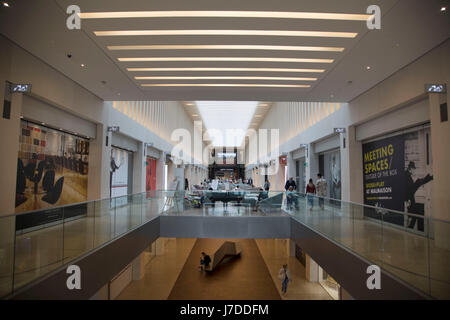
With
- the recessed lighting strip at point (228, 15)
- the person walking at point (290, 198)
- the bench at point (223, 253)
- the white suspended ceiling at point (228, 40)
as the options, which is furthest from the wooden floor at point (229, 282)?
the recessed lighting strip at point (228, 15)

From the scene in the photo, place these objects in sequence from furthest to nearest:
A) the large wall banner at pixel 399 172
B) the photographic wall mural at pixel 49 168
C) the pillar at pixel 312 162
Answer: the pillar at pixel 312 162
the large wall banner at pixel 399 172
the photographic wall mural at pixel 49 168

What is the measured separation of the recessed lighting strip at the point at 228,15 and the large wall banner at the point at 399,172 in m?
3.98

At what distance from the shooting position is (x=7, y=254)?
10.7 ft

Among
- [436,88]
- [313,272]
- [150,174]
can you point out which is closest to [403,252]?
[436,88]

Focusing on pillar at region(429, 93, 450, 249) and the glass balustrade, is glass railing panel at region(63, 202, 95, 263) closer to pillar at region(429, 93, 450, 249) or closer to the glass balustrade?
the glass balustrade

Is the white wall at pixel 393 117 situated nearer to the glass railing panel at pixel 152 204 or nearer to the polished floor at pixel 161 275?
the glass railing panel at pixel 152 204

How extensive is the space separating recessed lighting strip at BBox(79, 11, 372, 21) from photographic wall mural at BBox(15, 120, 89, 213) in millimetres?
3773

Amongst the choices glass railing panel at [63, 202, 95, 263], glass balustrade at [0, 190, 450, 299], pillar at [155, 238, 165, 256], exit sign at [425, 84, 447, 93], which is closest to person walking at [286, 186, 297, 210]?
glass balustrade at [0, 190, 450, 299]

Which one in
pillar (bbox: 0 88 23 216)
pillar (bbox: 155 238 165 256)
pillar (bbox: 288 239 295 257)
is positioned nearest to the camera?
pillar (bbox: 0 88 23 216)

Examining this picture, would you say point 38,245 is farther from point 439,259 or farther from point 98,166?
point 98,166

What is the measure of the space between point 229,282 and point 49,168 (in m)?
8.13

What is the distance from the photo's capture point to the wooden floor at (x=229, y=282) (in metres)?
10.1

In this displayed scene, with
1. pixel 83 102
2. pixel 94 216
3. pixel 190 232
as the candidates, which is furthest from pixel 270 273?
pixel 83 102

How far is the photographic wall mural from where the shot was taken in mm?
6844
